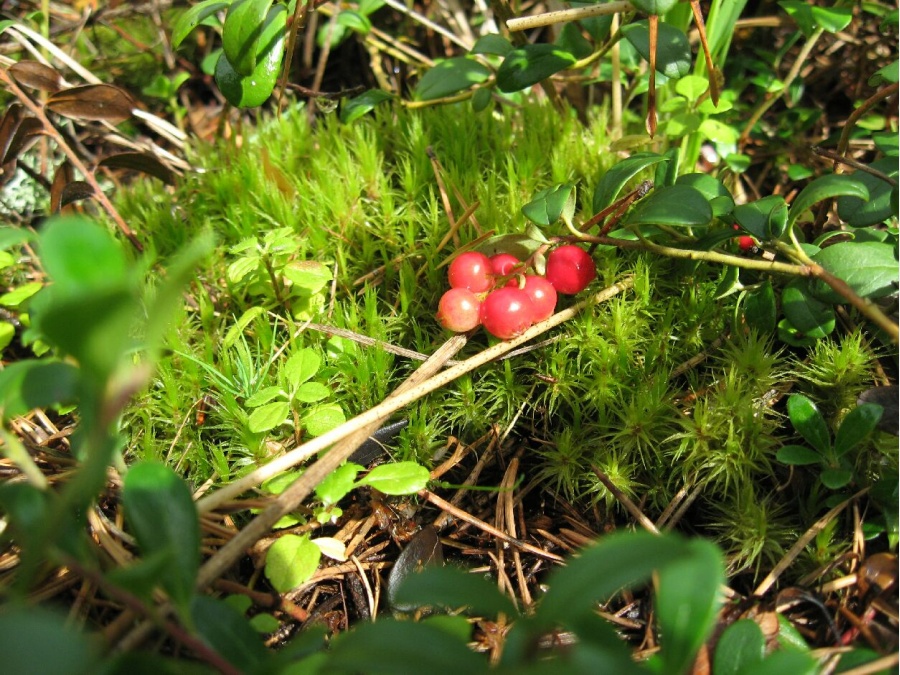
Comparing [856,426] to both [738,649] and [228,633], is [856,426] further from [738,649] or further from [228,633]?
[228,633]

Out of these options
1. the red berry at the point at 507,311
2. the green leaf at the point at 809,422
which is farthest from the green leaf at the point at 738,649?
the red berry at the point at 507,311

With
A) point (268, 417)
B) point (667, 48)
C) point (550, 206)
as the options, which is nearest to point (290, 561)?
point (268, 417)

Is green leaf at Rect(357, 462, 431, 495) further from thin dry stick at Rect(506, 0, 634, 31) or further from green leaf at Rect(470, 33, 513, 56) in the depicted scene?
green leaf at Rect(470, 33, 513, 56)

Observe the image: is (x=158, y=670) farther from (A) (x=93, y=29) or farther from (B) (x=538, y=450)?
(A) (x=93, y=29)

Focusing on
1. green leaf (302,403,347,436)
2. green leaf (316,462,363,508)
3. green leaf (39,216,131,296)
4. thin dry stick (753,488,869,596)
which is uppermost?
green leaf (39,216,131,296)

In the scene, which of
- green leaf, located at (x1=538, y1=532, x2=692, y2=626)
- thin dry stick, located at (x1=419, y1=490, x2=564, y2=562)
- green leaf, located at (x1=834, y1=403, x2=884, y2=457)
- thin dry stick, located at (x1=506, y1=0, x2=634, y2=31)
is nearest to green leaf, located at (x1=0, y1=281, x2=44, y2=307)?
thin dry stick, located at (x1=419, y1=490, x2=564, y2=562)

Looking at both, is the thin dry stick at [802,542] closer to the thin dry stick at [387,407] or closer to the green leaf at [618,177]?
the thin dry stick at [387,407]

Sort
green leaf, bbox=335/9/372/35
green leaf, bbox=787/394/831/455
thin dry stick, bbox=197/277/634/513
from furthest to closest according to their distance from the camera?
green leaf, bbox=335/9/372/35
green leaf, bbox=787/394/831/455
thin dry stick, bbox=197/277/634/513
